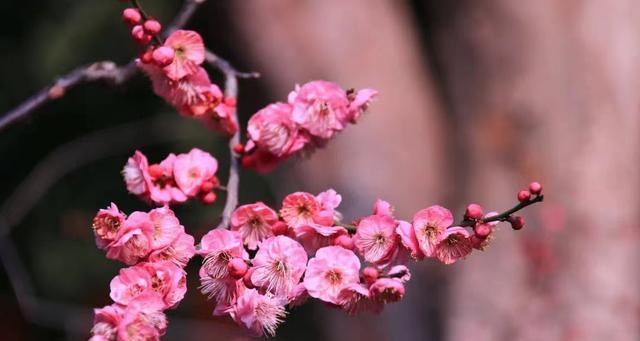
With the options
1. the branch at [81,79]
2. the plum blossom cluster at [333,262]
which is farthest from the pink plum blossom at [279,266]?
the branch at [81,79]

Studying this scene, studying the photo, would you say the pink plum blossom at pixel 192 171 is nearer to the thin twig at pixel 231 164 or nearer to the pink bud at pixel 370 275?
the thin twig at pixel 231 164

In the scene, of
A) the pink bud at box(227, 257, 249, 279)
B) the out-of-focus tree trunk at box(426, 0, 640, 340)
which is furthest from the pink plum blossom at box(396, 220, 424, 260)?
the out-of-focus tree trunk at box(426, 0, 640, 340)

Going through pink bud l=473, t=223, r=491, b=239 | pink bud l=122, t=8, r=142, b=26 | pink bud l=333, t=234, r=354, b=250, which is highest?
pink bud l=122, t=8, r=142, b=26

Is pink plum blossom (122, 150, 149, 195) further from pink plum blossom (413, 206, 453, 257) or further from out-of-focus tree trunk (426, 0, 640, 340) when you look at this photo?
out-of-focus tree trunk (426, 0, 640, 340)

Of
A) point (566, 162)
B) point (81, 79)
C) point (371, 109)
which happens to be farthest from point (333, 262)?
point (371, 109)

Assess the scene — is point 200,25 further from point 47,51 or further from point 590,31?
point 47,51

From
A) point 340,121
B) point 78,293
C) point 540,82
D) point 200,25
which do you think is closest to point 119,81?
point 340,121
